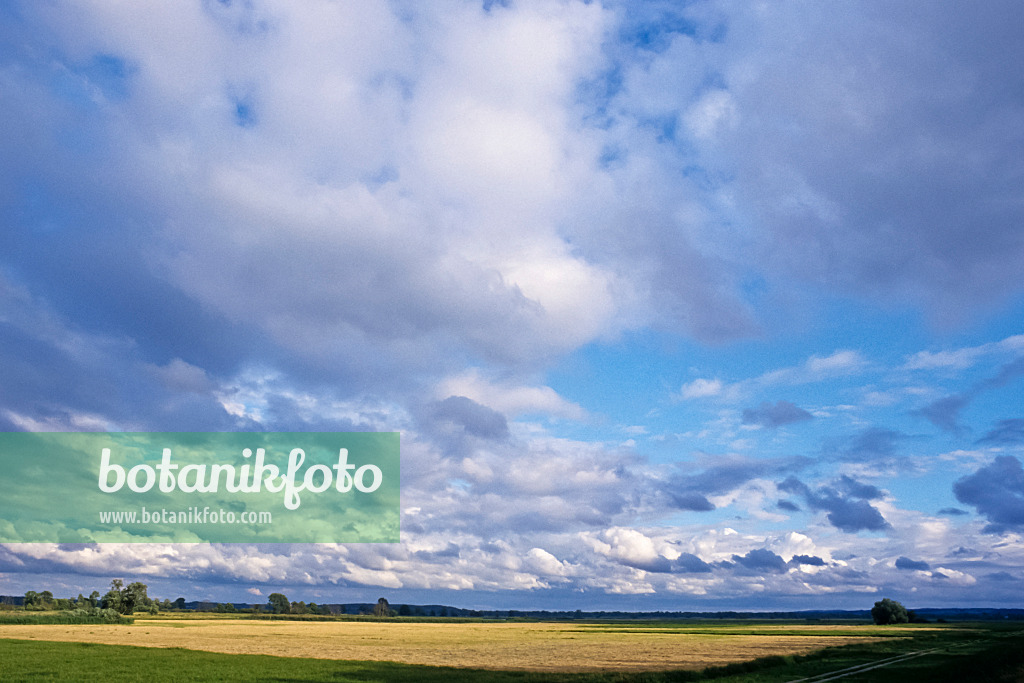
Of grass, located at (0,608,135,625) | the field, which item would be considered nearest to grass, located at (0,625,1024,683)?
the field

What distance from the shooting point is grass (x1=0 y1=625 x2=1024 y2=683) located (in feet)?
168

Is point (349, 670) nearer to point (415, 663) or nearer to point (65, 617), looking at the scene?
point (415, 663)

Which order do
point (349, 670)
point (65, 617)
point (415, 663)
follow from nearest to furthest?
point (349, 670) < point (415, 663) < point (65, 617)

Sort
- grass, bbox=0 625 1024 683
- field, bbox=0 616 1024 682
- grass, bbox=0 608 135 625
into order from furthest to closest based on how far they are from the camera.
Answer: grass, bbox=0 608 135 625, field, bbox=0 616 1024 682, grass, bbox=0 625 1024 683

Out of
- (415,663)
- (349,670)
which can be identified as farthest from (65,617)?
(349,670)

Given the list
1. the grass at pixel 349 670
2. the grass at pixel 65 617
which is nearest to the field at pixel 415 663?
the grass at pixel 349 670

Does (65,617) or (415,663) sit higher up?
(415,663)

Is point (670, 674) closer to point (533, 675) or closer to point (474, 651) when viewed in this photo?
point (533, 675)

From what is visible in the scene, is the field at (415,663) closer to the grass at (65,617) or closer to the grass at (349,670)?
the grass at (349,670)

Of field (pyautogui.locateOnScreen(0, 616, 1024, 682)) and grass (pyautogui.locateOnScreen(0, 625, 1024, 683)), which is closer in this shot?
grass (pyautogui.locateOnScreen(0, 625, 1024, 683))

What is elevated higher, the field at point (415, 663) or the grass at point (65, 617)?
the field at point (415, 663)

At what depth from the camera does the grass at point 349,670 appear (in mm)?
51250

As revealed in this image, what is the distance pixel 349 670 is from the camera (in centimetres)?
6031

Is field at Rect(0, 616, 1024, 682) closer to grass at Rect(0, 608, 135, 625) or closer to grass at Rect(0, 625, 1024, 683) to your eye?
grass at Rect(0, 625, 1024, 683)
